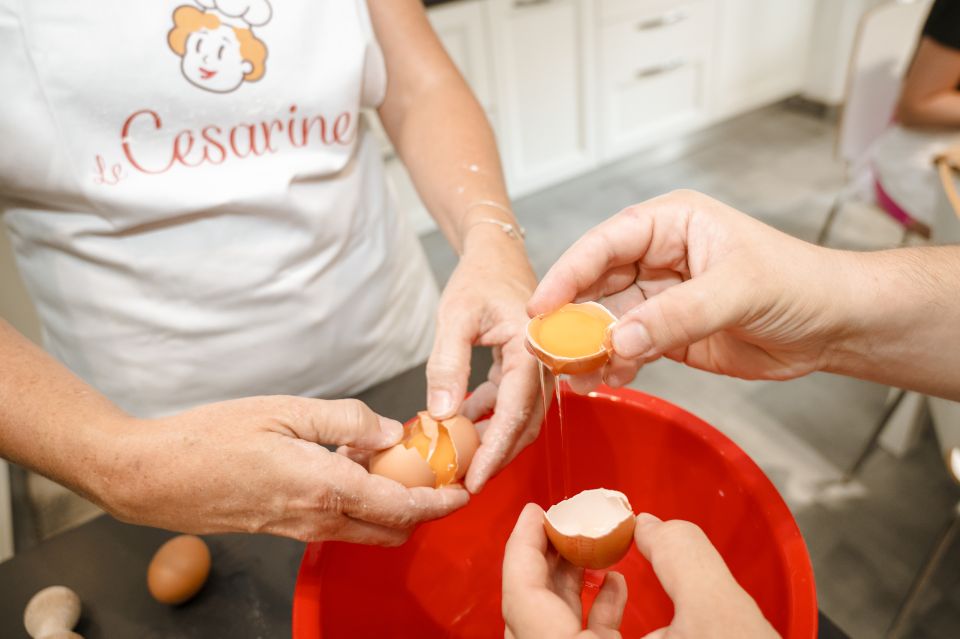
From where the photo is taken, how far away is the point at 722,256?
67cm

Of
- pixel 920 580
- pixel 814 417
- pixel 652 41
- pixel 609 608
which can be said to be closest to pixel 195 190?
pixel 609 608

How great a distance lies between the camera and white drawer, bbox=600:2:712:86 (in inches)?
117

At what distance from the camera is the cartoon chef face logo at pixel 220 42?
32.7 inches

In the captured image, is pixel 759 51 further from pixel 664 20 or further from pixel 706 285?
pixel 706 285

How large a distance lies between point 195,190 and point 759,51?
10.7 feet

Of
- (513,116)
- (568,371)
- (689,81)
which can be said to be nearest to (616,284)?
(568,371)

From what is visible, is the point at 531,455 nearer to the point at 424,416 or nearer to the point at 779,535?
the point at 424,416

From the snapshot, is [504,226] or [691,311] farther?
[504,226]

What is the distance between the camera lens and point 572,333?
739mm

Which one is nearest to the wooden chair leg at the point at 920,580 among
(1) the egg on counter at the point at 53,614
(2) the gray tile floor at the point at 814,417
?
(2) the gray tile floor at the point at 814,417

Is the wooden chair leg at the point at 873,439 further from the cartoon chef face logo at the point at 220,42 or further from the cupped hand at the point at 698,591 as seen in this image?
the cartoon chef face logo at the point at 220,42

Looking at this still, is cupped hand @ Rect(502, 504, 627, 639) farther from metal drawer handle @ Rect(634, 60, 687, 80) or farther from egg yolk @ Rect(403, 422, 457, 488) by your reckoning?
metal drawer handle @ Rect(634, 60, 687, 80)

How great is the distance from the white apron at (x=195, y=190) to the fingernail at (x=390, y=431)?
1.01 feet

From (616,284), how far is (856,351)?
0.28 m
